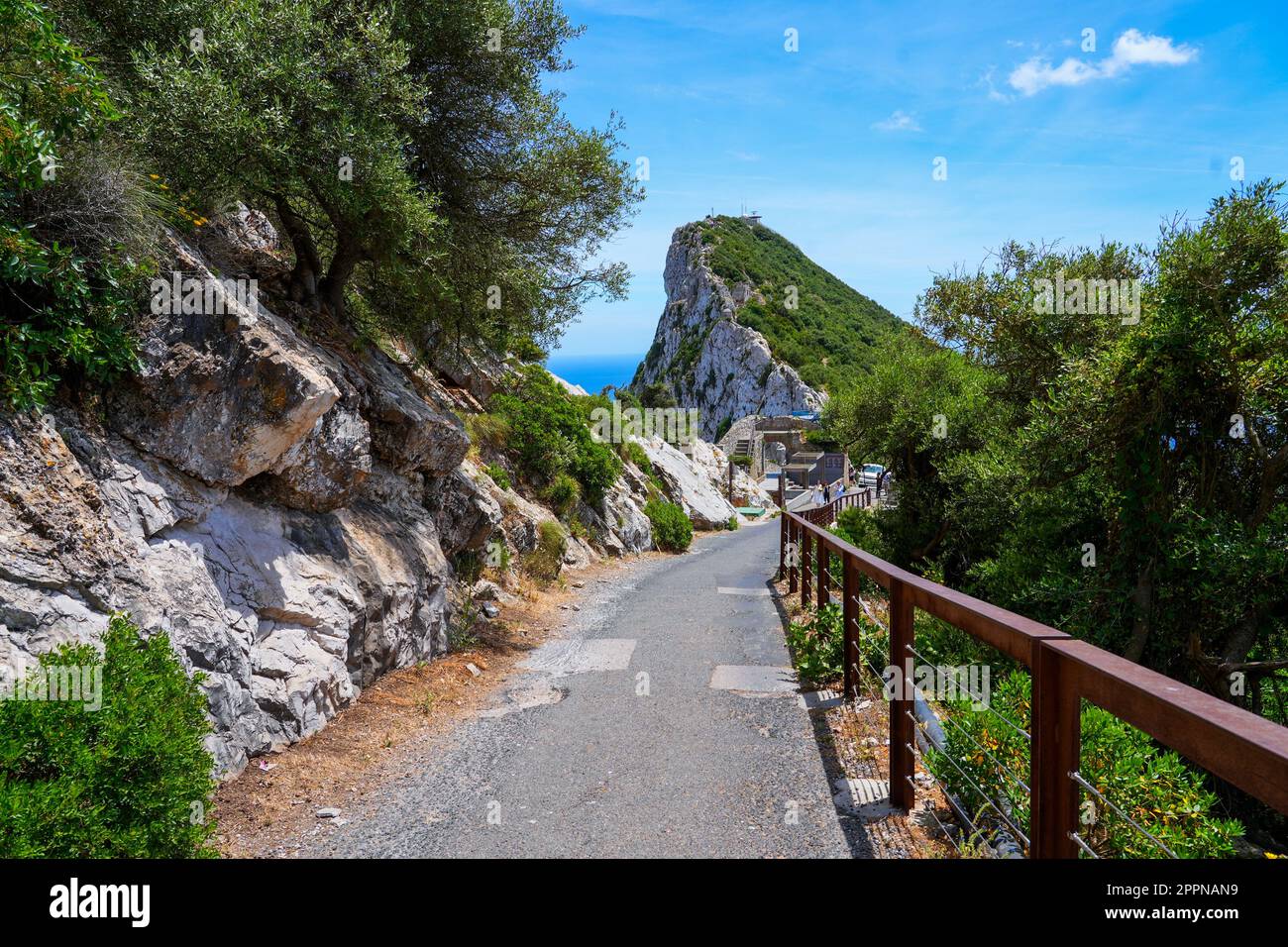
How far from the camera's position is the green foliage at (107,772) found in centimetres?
253

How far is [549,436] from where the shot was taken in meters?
16.5

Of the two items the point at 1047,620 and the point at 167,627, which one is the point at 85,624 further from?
the point at 1047,620

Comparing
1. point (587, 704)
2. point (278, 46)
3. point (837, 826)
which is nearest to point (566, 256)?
point (278, 46)

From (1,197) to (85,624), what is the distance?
2592 millimetres

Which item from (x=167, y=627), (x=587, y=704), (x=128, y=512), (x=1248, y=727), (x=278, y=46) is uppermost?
(x=278, y=46)

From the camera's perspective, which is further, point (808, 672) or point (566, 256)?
point (566, 256)

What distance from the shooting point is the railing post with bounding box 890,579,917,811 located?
3.95 m

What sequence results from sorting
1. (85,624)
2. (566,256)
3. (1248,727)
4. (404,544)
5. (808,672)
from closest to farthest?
(1248,727), (85,624), (808,672), (404,544), (566,256)

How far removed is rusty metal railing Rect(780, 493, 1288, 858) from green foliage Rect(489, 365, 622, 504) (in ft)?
41.3

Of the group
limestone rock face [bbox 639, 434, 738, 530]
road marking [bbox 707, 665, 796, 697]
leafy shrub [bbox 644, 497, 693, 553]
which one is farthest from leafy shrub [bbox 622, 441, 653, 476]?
road marking [bbox 707, 665, 796, 697]

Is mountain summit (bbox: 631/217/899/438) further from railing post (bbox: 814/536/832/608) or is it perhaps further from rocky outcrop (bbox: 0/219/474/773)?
rocky outcrop (bbox: 0/219/474/773)

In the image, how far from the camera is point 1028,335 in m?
10.9

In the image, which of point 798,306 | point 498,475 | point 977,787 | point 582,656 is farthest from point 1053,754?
point 798,306

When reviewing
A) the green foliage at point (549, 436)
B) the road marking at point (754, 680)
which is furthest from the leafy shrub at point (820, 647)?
the green foliage at point (549, 436)
